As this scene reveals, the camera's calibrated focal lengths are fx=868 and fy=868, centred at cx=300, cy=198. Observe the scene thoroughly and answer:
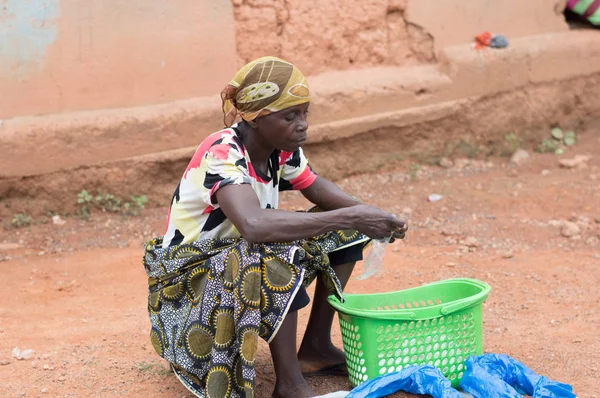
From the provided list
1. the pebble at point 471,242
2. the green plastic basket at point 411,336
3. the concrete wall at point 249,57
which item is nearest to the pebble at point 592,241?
the pebble at point 471,242

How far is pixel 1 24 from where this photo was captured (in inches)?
196

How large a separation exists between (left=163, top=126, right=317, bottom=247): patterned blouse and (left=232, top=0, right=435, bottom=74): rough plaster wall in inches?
95.5

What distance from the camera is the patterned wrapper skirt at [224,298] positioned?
299 cm

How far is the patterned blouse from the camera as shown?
10.2 ft

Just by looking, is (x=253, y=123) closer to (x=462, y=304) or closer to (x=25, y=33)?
(x=462, y=304)

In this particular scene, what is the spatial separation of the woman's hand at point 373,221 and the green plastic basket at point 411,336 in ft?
0.94

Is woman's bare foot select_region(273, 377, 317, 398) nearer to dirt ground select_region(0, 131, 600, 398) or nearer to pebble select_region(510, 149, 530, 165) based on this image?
dirt ground select_region(0, 131, 600, 398)

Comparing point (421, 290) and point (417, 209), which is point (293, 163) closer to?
point (421, 290)

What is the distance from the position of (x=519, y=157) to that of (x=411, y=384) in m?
3.83

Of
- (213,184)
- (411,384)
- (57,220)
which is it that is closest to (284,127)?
(213,184)

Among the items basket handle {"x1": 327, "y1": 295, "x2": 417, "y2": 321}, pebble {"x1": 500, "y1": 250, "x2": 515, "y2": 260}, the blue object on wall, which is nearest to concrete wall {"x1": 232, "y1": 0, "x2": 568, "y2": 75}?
the blue object on wall

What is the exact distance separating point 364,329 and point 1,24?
3031 mm

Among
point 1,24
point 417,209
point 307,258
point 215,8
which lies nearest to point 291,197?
point 417,209

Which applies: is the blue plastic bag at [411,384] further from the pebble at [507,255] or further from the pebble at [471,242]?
the pebble at [471,242]
